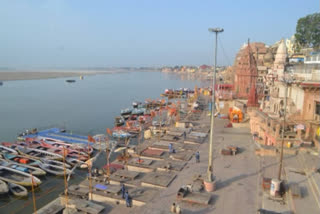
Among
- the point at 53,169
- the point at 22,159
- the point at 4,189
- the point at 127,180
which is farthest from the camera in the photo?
the point at 22,159

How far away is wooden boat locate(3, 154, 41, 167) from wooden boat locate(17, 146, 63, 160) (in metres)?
0.93

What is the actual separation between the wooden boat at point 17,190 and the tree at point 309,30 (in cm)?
4718

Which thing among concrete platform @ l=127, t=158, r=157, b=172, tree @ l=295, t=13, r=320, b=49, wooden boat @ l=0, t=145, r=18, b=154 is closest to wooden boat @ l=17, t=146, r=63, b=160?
wooden boat @ l=0, t=145, r=18, b=154

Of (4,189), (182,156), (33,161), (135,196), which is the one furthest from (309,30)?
(4,189)

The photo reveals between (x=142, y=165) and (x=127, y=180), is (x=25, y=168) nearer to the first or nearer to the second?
(x=142, y=165)

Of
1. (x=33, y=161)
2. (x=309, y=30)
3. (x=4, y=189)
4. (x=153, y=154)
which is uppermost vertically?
(x=309, y=30)

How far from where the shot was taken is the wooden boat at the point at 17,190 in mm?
19516

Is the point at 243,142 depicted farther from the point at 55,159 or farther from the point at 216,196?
the point at 55,159

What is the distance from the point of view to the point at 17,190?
782 inches

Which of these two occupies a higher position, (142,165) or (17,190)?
(142,165)

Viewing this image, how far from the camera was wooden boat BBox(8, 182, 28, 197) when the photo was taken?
19516 millimetres

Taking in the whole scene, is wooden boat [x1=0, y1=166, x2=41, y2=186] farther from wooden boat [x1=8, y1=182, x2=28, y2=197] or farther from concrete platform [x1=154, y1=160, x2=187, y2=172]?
concrete platform [x1=154, y1=160, x2=187, y2=172]

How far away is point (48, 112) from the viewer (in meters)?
56.6

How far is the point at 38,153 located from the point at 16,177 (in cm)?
575
